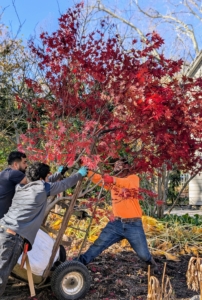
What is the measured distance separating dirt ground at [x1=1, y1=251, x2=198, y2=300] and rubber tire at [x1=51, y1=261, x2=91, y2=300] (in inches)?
6.5

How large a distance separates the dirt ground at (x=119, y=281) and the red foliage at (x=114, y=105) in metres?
1.42

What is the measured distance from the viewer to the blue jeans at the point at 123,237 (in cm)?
480

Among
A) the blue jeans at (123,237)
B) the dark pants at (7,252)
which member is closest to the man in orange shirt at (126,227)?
the blue jeans at (123,237)

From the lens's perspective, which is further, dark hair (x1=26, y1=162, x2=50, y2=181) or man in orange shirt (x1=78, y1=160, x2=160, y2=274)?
man in orange shirt (x1=78, y1=160, x2=160, y2=274)

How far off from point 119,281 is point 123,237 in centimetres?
52

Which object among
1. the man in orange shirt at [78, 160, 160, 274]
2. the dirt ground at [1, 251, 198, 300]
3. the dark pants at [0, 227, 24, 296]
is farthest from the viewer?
the man in orange shirt at [78, 160, 160, 274]

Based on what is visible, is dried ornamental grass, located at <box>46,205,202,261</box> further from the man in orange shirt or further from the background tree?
the background tree

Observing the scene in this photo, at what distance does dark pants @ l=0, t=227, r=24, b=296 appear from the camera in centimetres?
371

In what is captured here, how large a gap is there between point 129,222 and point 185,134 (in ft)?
4.20

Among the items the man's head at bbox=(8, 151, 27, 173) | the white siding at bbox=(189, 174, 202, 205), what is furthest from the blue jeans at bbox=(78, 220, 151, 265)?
the white siding at bbox=(189, 174, 202, 205)

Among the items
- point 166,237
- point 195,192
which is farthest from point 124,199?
point 195,192

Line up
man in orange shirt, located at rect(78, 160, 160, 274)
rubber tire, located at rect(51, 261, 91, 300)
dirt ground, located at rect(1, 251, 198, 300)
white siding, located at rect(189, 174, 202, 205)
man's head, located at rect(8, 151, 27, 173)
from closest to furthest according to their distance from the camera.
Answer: rubber tire, located at rect(51, 261, 91, 300) < dirt ground, located at rect(1, 251, 198, 300) < man's head, located at rect(8, 151, 27, 173) < man in orange shirt, located at rect(78, 160, 160, 274) < white siding, located at rect(189, 174, 202, 205)

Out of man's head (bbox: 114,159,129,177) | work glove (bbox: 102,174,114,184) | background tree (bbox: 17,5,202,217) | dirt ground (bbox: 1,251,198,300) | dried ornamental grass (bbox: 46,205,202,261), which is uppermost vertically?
background tree (bbox: 17,5,202,217)

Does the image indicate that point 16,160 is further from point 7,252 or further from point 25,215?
point 7,252
